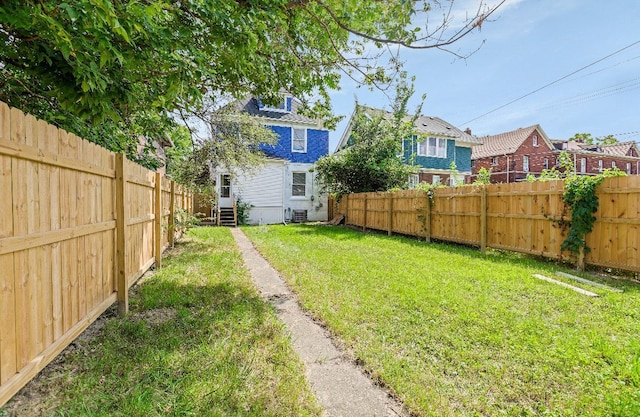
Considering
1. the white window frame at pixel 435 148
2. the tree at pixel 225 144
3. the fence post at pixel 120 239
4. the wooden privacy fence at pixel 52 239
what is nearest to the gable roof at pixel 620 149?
the white window frame at pixel 435 148

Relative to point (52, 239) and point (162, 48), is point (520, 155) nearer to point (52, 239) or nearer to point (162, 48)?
point (162, 48)

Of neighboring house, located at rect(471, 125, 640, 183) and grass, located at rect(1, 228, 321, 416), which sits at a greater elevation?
neighboring house, located at rect(471, 125, 640, 183)

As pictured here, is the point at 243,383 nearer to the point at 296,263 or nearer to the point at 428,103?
the point at 296,263

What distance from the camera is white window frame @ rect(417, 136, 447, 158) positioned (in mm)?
21359

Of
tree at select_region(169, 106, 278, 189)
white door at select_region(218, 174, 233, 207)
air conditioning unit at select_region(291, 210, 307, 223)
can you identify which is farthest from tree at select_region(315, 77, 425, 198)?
white door at select_region(218, 174, 233, 207)

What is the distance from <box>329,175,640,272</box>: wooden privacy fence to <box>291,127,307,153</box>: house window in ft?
24.0

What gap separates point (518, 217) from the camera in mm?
7402

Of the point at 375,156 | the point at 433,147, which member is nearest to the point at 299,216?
the point at 375,156

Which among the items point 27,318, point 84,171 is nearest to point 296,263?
point 84,171

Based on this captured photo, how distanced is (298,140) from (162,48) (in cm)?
1619

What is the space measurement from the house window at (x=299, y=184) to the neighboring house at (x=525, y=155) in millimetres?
16917

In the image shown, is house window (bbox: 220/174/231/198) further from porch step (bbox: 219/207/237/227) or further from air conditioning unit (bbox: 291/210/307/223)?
air conditioning unit (bbox: 291/210/307/223)

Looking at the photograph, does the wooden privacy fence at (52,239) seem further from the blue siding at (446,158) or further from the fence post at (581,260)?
the blue siding at (446,158)

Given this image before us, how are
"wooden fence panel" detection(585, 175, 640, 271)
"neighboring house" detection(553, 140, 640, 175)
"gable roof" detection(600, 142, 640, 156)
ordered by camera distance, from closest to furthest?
"wooden fence panel" detection(585, 175, 640, 271)
"neighboring house" detection(553, 140, 640, 175)
"gable roof" detection(600, 142, 640, 156)
